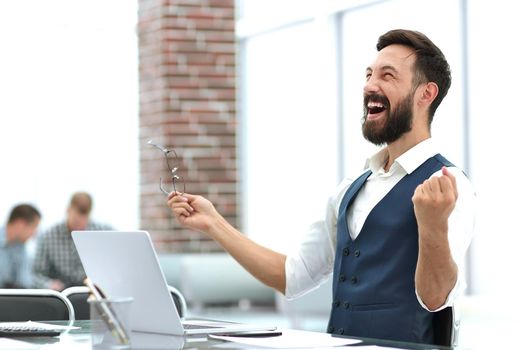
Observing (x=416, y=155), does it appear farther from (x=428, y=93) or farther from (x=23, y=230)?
(x=23, y=230)

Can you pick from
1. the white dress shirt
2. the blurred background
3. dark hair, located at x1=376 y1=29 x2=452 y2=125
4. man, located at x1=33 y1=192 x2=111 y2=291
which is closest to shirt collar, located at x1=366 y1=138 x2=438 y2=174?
the white dress shirt

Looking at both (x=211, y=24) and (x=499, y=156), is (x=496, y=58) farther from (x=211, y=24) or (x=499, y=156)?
(x=211, y=24)

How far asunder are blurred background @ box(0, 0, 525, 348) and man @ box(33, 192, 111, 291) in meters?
0.87

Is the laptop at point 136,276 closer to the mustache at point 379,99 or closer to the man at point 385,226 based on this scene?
the man at point 385,226

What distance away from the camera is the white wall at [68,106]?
8133 millimetres

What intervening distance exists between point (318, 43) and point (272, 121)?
2.75ft

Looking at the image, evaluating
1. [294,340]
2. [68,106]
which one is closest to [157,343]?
[294,340]

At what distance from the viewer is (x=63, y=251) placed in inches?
262

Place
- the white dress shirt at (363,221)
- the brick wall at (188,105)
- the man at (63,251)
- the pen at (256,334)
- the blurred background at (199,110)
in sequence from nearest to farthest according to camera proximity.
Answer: the pen at (256,334) → the white dress shirt at (363,221) → the man at (63,251) → the blurred background at (199,110) → the brick wall at (188,105)

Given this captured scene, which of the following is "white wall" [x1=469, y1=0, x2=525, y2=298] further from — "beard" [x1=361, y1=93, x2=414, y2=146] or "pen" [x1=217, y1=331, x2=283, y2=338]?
"pen" [x1=217, y1=331, x2=283, y2=338]

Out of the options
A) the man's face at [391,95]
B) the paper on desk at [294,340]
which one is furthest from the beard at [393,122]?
the paper on desk at [294,340]

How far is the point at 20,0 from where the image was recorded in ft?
26.8

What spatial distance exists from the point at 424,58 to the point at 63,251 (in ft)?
Result: 14.2

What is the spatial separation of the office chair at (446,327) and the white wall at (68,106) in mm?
5721
